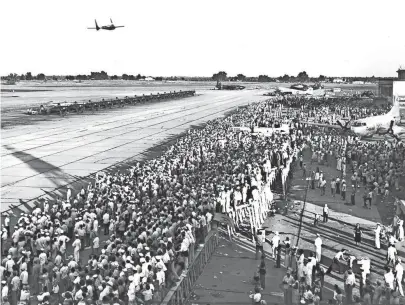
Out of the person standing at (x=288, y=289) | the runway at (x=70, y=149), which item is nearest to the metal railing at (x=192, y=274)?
the person standing at (x=288, y=289)

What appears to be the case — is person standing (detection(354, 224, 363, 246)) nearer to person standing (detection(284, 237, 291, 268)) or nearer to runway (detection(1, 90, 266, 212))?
person standing (detection(284, 237, 291, 268))

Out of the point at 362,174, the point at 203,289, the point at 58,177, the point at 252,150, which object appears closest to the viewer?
the point at 203,289

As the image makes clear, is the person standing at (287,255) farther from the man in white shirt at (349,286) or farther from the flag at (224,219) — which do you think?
the flag at (224,219)

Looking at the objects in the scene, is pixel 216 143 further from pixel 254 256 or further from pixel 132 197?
pixel 254 256

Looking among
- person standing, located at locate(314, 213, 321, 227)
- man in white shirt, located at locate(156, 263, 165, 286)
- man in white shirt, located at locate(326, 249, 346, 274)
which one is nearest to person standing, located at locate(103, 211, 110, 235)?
man in white shirt, located at locate(156, 263, 165, 286)

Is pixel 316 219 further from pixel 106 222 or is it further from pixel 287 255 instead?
pixel 106 222

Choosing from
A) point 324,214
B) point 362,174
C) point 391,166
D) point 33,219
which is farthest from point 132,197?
point 391,166

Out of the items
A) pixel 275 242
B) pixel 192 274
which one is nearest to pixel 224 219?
pixel 275 242
